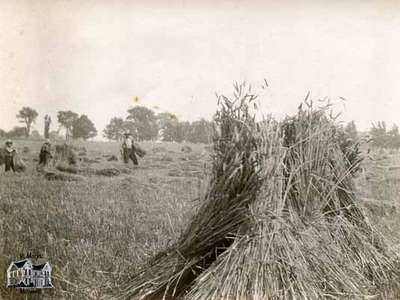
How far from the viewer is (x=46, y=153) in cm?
258

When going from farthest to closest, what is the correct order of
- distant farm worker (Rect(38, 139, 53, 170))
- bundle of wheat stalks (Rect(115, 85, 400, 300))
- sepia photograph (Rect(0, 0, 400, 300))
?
1. distant farm worker (Rect(38, 139, 53, 170))
2. sepia photograph (Rect(0, 0, 400, 300))
3. bundle of wheat stalks (Rect(115, 85, 400, 300))

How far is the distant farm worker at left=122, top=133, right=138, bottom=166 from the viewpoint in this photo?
253 centimetres

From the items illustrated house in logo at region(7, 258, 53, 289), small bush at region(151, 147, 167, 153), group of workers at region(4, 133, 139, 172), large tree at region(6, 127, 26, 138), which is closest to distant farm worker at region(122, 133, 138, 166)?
group of workers at region(4, 133, 139, 172)

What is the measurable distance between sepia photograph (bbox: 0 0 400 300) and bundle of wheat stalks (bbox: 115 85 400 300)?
0.03 m

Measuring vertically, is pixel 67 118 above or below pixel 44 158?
above

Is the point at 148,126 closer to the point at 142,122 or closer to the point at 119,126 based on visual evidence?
the point at 142,122

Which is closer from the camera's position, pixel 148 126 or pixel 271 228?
pixel 271 228

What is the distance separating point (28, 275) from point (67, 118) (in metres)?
0.82

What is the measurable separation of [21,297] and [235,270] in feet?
3.74

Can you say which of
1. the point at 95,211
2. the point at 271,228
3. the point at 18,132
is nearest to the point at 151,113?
the point at 95,211

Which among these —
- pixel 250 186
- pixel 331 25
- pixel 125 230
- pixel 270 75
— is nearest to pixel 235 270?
pixel 250 186

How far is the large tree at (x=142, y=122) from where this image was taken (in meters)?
2.50

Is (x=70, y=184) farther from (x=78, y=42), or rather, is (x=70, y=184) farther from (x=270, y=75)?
(x=270, y=75)

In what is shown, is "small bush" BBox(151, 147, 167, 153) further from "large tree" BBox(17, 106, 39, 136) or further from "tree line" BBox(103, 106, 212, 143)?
"large tree" BBox(17, 106, 39, 136)
